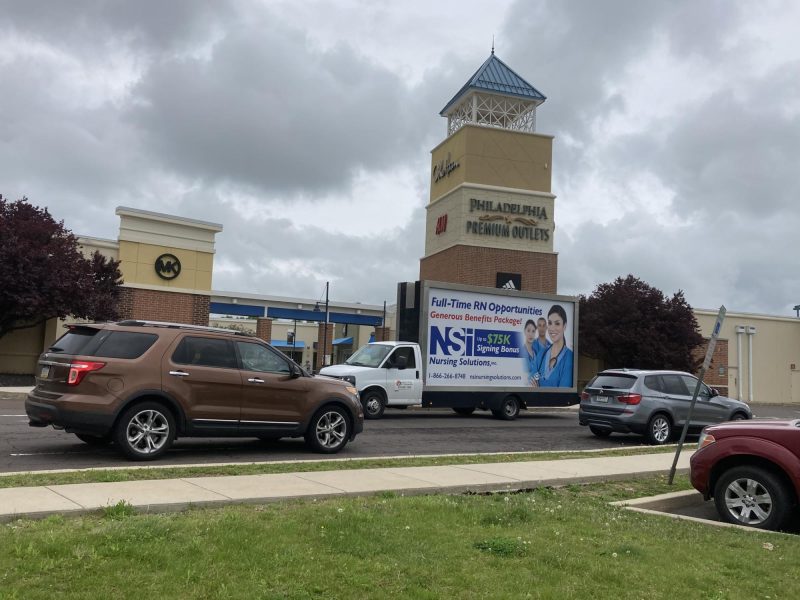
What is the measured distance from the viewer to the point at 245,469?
8812 mm

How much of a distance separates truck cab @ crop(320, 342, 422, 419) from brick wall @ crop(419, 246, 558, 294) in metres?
16.8

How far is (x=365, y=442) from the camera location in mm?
13203

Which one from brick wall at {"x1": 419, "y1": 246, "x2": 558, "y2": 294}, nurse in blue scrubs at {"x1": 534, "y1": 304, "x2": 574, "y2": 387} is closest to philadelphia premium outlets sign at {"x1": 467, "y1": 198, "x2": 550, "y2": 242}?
brick wall at {"x1": 419, "y1": 246, "x2": 558, "y2": 294}

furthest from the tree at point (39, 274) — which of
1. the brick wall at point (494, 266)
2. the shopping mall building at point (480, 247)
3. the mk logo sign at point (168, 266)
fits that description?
the brick wall at point (494, 266)

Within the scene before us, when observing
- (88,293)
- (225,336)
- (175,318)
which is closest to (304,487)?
(225,336)

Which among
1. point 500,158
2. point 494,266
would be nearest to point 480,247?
point 494,266

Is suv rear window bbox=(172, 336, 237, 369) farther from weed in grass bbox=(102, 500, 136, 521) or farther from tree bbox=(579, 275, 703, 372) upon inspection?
tree bbox=(579, 275, 703, 372)

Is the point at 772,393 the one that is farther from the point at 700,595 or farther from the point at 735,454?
the point at 700,595

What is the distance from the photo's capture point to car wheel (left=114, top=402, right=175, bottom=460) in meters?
9.39

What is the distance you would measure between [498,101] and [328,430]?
102ft

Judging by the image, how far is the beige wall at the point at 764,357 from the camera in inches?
1613

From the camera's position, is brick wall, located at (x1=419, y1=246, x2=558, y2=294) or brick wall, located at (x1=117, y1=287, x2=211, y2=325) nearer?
brick wall, located at (x1=117, y1=287, x2=211, y2=325)

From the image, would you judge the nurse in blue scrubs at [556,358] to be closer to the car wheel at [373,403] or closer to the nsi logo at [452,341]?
the nsi logo at [452,341]

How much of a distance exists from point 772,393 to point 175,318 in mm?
33478
